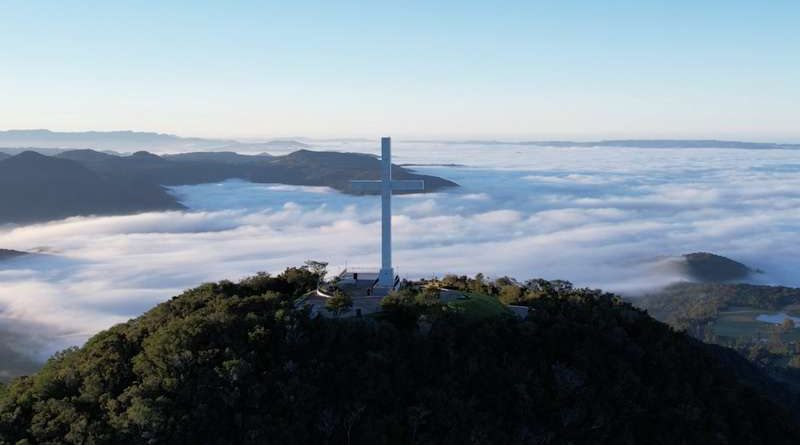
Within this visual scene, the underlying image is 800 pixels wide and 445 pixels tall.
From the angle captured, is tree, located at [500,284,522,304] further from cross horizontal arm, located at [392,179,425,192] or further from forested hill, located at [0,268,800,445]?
cross horizontal arm, located at [392,179,425,192]

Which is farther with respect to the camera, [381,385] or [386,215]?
[386,215]

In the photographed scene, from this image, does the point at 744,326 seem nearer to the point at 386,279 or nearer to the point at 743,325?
the point at 743,325

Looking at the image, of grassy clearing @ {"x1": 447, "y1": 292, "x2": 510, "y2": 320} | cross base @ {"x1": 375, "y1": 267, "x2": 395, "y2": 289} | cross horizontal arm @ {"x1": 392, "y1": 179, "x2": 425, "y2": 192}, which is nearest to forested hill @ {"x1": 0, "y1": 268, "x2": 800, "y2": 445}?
grassy clearing @ {"x1": 447, "y1": 292, "x2": 510, "y2": 320}

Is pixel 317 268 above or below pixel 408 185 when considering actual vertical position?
below

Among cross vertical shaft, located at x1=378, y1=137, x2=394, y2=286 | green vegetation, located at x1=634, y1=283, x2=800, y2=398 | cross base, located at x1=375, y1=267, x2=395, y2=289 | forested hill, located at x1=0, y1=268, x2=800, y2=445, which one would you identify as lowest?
green vegetation, located at x1=634, y1=283, x2=800, y2=398

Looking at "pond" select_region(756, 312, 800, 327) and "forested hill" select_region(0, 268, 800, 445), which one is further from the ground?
"forested hill" select_region(0, 268, 800, 445)

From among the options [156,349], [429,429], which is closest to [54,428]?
[156,349]

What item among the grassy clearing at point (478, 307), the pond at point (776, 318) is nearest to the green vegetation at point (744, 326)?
the pond at point (776, 318)

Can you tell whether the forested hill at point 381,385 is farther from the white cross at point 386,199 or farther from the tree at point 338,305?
the white cross at point 386,199

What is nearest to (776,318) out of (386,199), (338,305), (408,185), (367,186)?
(408,185)

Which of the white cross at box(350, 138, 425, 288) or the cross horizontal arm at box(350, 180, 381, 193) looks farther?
the cross horizontal arm at box(350, 180, 381, 193)
